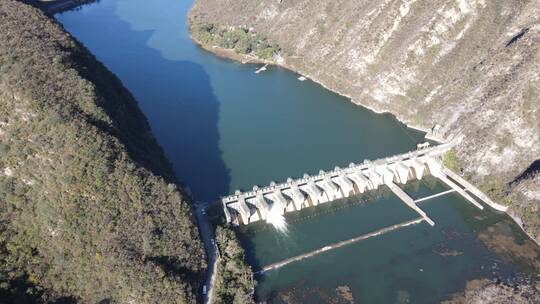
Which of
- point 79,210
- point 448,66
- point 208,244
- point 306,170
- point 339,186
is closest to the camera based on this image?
point 79,210

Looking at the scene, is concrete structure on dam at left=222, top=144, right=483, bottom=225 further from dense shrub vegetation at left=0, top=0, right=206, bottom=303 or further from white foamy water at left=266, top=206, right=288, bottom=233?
dense shrub vegetation at left=0, top=0, right=206, bottom=303

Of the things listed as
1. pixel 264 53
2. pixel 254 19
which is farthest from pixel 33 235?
pixel 254 19

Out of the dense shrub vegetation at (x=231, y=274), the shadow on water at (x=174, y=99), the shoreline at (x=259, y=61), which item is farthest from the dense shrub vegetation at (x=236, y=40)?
the dense shrub vegetation at (x=231, y=274)

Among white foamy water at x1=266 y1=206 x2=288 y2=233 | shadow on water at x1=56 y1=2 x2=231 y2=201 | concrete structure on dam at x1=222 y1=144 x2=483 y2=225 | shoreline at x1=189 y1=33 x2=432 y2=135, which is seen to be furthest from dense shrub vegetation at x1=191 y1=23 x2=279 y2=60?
white foamy water at x1=266 y1=206 x2=288 y2=233

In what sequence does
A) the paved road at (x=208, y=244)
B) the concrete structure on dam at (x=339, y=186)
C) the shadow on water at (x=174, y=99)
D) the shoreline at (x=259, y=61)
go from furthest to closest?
the shoreline at (x=259, y=61), the shadow on water at (x=174, y=99), the concrete structure on dam at (x=339, y=186), the paved road at (x=208, y=244)

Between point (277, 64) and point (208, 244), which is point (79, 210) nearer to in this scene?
point (208, 244)

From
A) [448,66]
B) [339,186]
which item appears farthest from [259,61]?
[339,186]

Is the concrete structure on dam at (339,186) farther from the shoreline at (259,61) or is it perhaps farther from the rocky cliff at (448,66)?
the shoreline at (259,61)
